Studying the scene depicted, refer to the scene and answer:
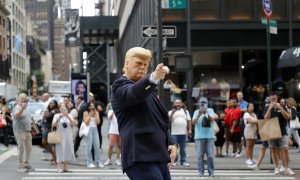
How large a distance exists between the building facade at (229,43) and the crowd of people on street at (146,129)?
1348 mm

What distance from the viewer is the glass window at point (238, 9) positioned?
2200 cm

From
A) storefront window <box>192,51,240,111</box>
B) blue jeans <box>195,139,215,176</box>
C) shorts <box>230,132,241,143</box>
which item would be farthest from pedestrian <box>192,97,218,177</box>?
storefront window <box>192,51,240,111</box>

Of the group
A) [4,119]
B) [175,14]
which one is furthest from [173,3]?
[4,119]

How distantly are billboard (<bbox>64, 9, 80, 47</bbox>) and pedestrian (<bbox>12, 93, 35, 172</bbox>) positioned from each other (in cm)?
2234

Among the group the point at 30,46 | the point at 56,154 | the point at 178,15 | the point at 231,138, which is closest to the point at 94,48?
the point at 178,15

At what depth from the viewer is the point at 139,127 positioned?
4992 mm

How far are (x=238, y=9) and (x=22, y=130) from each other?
10478mm

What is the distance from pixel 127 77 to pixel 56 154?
9675 mm

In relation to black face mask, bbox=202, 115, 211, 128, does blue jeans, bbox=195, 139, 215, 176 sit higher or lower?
lower

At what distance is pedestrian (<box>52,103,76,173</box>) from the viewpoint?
14.4 m

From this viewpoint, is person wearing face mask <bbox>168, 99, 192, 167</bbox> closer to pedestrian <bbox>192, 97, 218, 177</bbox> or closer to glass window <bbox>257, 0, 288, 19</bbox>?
pedestrian <bbox>192, 97, 218, 177</bbox>

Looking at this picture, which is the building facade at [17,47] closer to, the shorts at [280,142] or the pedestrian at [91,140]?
the pedestrian at [91,140]

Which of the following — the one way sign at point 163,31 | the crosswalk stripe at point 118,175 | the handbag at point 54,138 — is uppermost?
the one way sign at point 163,31

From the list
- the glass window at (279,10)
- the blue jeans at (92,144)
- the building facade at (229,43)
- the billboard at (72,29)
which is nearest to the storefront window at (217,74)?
the building facade at (229,43)
